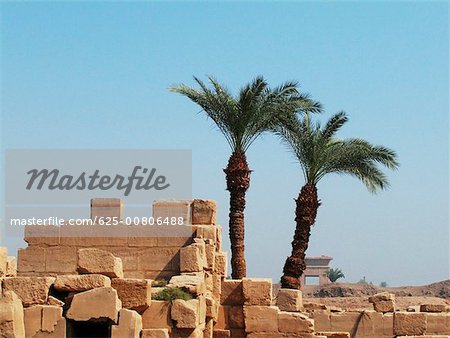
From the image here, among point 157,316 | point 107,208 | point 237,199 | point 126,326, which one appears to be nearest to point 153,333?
point 126,326

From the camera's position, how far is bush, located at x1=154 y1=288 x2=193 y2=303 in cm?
1484

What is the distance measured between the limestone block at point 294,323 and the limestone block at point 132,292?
16.3ft

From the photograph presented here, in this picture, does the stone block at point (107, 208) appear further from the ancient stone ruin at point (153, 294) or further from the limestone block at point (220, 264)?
the limestone block at point (220, 264)

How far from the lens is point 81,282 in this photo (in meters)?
13.6

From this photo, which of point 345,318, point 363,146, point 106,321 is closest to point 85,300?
point 106,321

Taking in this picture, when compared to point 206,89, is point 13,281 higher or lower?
lower

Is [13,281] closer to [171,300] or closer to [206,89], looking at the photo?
[171,300]

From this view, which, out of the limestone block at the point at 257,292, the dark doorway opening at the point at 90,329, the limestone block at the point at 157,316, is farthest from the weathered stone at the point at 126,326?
the limestone block at the point at 257,292

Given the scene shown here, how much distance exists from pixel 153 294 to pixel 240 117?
456 inches

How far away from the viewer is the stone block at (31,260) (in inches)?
725

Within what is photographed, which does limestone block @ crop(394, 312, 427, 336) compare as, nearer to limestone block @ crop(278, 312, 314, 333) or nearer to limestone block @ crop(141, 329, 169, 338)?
limestone block @ crop(278, 312, 314, 333)

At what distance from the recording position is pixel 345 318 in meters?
23.2

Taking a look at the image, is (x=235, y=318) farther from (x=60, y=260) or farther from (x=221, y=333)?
(x=60, y=260)

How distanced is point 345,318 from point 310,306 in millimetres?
2625
